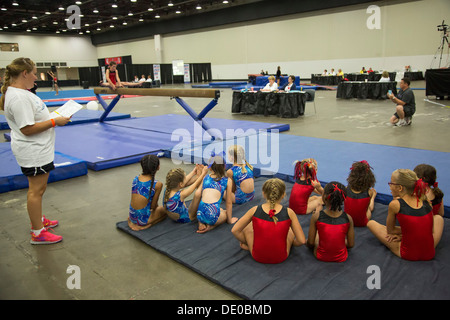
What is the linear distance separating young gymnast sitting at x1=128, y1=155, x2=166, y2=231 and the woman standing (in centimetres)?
73

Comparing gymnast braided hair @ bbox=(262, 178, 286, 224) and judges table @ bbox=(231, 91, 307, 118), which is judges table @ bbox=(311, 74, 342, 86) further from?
gymnast braided hair @ bbox=(262, 178, 286, 224)

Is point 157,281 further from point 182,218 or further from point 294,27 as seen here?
point 294,27

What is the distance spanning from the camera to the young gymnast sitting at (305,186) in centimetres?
308

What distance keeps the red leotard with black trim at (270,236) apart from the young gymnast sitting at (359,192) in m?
0.83

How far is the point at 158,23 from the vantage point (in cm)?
3052

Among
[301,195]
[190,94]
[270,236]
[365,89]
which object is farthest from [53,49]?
[270,236]

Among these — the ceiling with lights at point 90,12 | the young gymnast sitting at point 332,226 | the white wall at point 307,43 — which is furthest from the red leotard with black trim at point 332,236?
the ceiling with lights at point 90,12

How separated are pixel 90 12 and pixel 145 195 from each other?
2750cm

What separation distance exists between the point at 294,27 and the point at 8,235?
2319 centimetres

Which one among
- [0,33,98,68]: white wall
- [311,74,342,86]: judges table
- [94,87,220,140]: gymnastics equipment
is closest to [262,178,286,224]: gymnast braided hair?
[94,87,220,140]: gymnastics equipment

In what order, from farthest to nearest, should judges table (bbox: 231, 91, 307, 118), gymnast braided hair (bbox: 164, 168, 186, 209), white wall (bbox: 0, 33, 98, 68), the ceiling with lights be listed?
1. white wall (bbox: 0, 33, 98, 68)
2. the ceiling with lights
3. judges table (bbox: 231, 91, 307, 118)
4. gymnast braided hair (bbox: 164, 168, 186, 209)

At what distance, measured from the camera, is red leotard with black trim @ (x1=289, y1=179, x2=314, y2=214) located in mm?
3098

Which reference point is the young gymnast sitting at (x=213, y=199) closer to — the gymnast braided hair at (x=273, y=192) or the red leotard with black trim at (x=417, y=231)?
the gymnast braided hair at (x=273, y=192)
